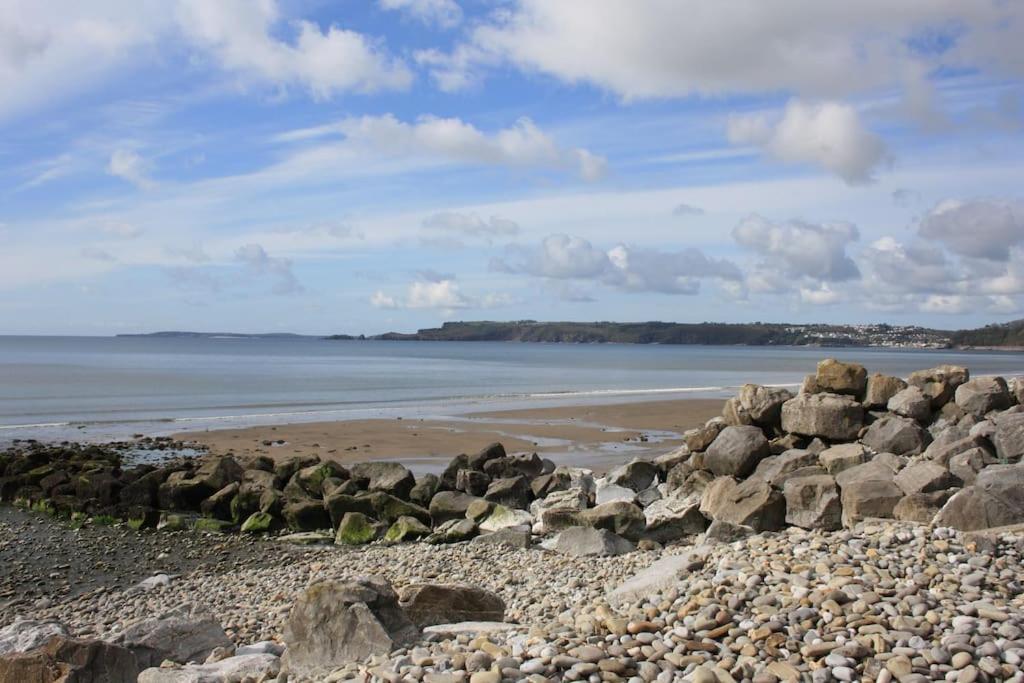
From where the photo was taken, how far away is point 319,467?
57.7ft

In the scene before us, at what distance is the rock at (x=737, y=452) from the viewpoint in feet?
48.8

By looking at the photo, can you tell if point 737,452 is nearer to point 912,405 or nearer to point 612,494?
point 612,494

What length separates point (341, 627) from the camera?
742 centimetres

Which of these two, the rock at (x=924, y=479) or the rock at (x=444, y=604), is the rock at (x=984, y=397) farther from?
the rock at (x=444, y=604)

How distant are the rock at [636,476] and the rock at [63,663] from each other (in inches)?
389

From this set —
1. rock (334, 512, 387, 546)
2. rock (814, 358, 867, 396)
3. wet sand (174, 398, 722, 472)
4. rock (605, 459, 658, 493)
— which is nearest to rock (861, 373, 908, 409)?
rock (814, 358, 867, 396)

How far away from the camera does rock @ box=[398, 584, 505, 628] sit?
26.8ft

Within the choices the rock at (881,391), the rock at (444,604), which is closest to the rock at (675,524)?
Result: the rock at (444,604)

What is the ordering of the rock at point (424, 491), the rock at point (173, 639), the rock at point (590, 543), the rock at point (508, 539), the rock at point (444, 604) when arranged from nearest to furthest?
1. the rock at point (173, 639)
2. the rock at point (444, 604)
3. the rock at point (590, 543)
4. the rock at point (508, 539)
5. the rock at point (424, 491)

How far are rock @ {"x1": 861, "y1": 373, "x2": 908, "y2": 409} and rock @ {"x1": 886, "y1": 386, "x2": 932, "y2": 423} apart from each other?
24 cm

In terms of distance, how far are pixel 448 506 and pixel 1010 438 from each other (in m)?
8.33

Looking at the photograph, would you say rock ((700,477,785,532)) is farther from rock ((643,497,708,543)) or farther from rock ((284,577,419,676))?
rock ((284,577,419,676))

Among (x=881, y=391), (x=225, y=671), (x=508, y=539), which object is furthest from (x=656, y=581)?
(x=881, y=391)

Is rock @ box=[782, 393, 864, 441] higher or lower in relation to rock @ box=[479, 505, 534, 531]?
higher
